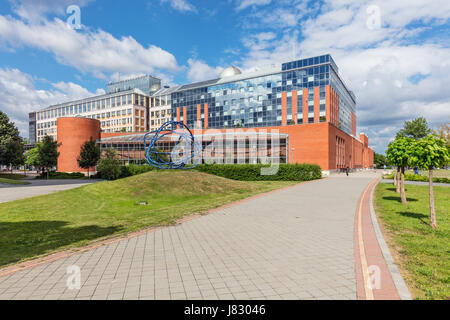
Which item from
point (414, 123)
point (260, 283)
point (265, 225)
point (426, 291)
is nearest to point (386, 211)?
point (265, 225)

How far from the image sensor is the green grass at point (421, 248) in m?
4.15

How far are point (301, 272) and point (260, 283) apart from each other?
36.6 inches

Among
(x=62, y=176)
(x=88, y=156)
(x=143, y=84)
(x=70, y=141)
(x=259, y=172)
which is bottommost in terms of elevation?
(x=62, y=176)

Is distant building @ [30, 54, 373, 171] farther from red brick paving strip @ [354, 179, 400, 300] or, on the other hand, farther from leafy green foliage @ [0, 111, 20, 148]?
red brick paving strip @ [354, 179, 400, 300]

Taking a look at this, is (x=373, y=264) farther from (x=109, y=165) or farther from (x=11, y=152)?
(x=11, y=152)

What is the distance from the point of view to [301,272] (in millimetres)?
4684

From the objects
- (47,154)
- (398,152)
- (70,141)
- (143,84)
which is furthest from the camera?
(143,84)

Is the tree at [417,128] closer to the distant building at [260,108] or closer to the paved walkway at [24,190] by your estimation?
the distant building at [260,108]

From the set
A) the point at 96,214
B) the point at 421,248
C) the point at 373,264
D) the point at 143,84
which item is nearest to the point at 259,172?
the point at 96,214

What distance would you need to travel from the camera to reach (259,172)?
3241 cm

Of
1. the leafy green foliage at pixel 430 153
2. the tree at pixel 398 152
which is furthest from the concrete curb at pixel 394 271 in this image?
the tree at pixel 398 152

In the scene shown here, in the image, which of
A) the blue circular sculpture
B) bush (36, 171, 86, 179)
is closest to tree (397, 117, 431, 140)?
the blue circular sculpture

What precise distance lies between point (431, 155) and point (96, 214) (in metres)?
13.1
